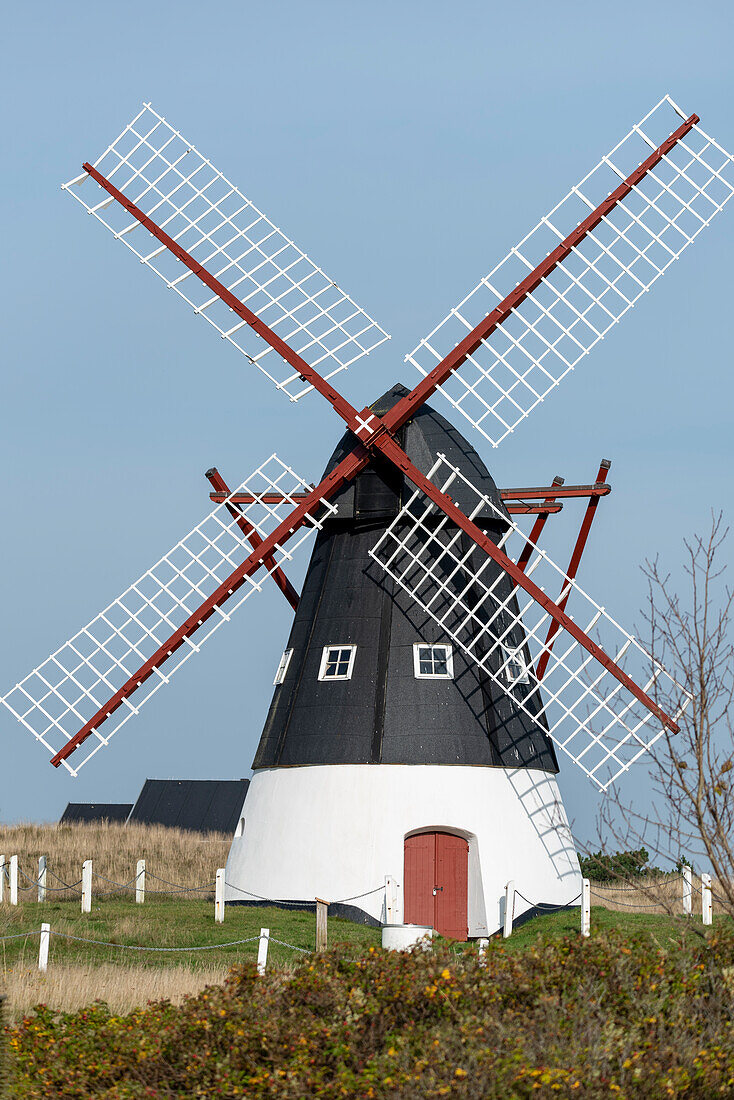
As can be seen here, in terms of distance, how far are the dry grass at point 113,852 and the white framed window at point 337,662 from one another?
775 cm

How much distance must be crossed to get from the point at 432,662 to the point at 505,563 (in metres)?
1.84

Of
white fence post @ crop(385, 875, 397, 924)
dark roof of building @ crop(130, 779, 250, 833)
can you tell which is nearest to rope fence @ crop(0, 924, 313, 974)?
white fence post @ crop(385, 875, 397, 924)

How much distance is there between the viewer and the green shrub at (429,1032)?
275 inches

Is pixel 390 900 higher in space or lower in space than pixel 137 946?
higher

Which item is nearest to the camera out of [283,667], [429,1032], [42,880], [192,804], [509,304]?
[429,1032]

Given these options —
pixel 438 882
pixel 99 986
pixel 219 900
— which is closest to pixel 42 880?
pixel 219 900

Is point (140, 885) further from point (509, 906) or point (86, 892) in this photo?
point (509, 906)

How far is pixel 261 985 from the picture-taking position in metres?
8.89

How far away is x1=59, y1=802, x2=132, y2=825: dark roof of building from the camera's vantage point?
162 ft

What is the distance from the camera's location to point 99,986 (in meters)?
12.1

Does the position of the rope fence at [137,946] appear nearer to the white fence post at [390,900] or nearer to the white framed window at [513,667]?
the white fence post at [390,900]

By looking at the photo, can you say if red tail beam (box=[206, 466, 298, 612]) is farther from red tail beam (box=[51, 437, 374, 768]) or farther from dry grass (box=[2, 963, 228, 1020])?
dry grass (box=[2, 963, 228, 1020])

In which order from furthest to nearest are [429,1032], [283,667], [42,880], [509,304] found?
[42,880] < [283,667] < [509,304] < [429,1032]

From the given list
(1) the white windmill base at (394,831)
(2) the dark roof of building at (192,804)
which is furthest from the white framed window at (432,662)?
(2) the dark roof of building at (192,804)
